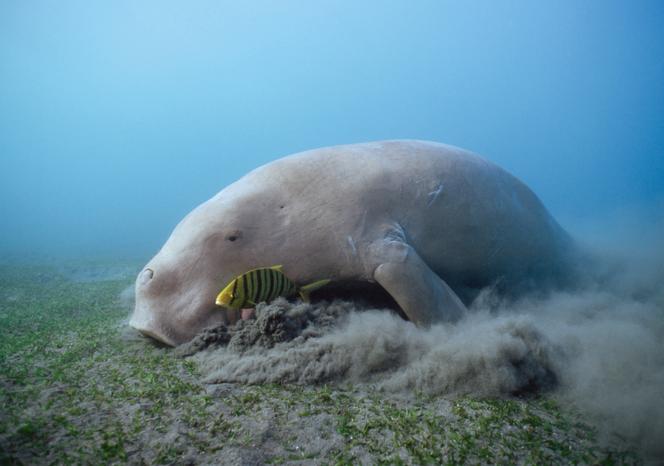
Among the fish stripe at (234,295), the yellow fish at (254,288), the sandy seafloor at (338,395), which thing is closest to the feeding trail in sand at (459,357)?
the sandy seafloor at (338,395)

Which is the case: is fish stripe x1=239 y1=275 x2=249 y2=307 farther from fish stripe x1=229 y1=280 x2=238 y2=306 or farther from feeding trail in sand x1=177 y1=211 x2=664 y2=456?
feeding trail in sand x1=177 y1=211 x2=664 y2=456

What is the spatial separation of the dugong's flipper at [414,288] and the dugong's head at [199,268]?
983mm

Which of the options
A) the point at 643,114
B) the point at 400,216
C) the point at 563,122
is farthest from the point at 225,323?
the point at 643,114

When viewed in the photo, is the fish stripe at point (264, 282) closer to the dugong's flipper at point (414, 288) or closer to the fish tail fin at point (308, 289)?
the fish tail fin at point (308, 289)

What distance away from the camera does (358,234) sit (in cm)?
322

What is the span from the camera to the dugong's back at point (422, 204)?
10.9 ft

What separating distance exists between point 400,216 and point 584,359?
1793mm

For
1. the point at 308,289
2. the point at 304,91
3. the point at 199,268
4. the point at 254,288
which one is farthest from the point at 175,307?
the point at 304,91

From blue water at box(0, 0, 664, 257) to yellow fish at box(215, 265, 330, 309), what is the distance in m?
77.0

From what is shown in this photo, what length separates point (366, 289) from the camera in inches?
131

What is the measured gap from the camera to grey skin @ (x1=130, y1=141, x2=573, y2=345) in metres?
2.84

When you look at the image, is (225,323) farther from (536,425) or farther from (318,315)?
(536,425)

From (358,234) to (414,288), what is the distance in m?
0.70

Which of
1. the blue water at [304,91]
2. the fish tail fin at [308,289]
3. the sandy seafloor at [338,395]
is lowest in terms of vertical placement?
the sandy seafloor at [338,395]
